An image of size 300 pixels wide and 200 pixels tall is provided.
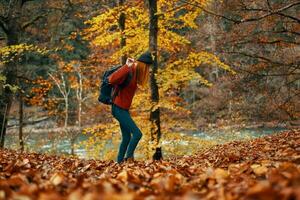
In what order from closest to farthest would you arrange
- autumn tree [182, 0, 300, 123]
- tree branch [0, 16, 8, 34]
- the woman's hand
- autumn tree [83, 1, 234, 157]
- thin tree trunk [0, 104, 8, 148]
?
the woman's hand → autumn tree [83, 1, 234, 157] → autumn tree [182, 0, 300, 123] → thin tree trunk [0, 104, 8, 148] → tree branch [0, 16, 8, 34]

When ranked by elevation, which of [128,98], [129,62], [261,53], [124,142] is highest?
[261,53]

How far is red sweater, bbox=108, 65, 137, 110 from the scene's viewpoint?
728cm

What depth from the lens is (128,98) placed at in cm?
753

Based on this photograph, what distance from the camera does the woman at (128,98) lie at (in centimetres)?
733

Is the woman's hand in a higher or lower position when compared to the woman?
higher

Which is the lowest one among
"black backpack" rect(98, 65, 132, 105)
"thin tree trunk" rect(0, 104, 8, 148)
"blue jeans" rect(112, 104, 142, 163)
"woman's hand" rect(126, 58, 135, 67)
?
"thin tree trunk" rect(0, 104, 8, 148)

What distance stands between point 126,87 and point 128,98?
0.20 meters

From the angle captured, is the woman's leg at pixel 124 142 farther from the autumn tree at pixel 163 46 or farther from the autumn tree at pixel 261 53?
the autumn tree at pixel 261 53

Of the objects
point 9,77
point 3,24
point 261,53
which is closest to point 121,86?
point 9,77

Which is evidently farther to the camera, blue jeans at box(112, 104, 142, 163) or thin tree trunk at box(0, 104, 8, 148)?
→ thin tree trunk at box(0, 104, 8, 148)

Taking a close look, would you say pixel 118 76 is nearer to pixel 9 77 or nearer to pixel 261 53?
pixel 9 77

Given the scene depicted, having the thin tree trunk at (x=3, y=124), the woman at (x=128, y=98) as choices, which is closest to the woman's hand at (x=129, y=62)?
the woman at (x=128, y=98)

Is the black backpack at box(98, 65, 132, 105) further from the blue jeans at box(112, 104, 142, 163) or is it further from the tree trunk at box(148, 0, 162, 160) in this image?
the tree trunk at box(148, 0, 162, 160)

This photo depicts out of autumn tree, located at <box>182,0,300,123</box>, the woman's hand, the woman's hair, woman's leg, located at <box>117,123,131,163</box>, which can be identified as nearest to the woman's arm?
the woman's hand
